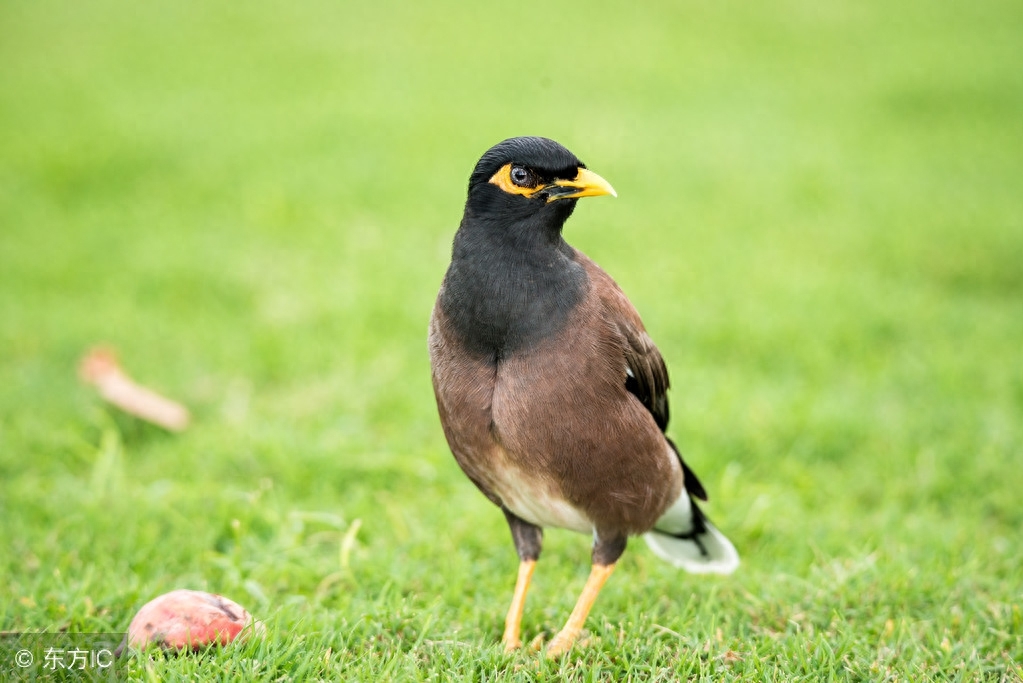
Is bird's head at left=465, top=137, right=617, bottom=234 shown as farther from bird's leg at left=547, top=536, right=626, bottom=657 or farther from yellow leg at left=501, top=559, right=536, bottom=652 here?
yellow leg at left=501, top=559, right=536, bottom=652

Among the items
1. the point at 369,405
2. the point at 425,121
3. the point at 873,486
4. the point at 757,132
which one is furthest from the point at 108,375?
the point at 757,132

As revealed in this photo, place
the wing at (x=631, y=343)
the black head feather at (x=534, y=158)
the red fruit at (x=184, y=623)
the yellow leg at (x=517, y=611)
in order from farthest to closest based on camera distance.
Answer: the yellow leg at (x=517, y=611), the wing at (x=631, y=343), the black head feather at (x=534, y=158), the red fruit at (x=184, y=623)

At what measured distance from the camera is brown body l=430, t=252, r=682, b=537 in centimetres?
322

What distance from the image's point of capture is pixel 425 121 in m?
10.9

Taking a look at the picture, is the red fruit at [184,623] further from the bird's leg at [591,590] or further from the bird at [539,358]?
the bird's leg at [591,590]

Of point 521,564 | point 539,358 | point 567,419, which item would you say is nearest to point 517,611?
point 521,564

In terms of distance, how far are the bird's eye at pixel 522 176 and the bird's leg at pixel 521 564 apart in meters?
1.21

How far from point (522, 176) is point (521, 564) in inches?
56.3

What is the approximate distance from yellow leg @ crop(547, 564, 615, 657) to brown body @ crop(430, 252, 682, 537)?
0.15m

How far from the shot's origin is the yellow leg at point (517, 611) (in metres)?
3.52

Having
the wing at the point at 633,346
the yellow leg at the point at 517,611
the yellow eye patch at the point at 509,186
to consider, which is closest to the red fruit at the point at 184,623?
the yellow leg at the point at 517,611

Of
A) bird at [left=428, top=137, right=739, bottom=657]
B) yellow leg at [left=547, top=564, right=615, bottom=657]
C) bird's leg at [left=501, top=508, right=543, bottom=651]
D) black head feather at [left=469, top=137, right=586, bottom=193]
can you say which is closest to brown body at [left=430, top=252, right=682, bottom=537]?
bird at [left=428, top=137, right=739, bottom=657]

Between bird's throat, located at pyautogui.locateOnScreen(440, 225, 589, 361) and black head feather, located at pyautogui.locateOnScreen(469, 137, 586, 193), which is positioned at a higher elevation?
black head feather, located at pyautogui.locateOnScreen(469, 137, 586, 193)

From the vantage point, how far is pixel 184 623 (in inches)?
124
